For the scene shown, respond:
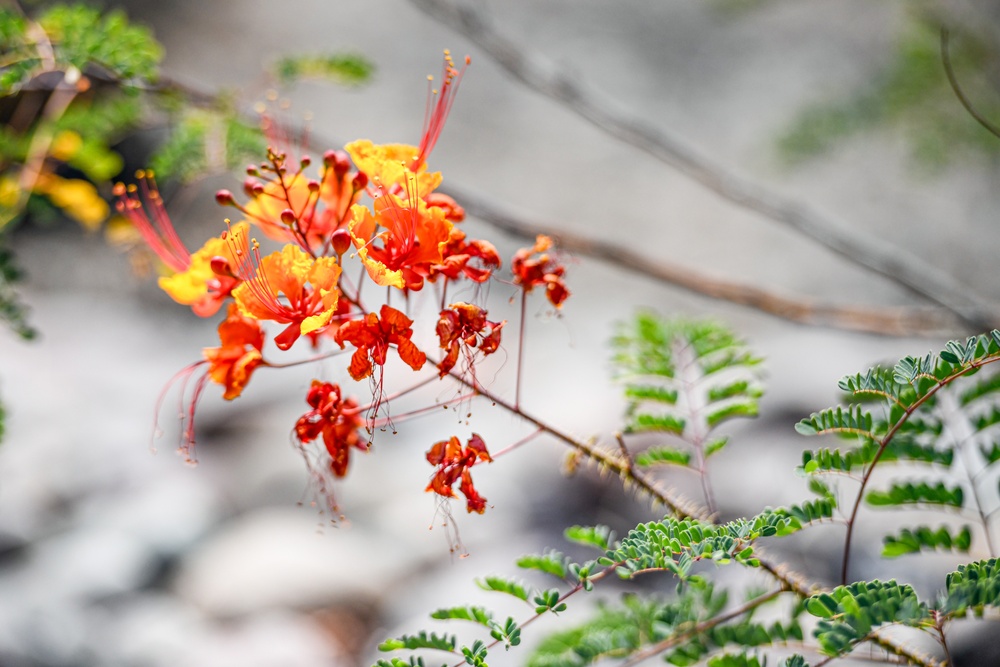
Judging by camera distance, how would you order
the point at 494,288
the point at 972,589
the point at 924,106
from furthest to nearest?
the point at 494,288
the point at 924,106
the point at 972,589

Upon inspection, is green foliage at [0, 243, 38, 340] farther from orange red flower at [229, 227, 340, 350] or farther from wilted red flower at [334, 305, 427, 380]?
wilted red flower at [334, 305, 427, 380]

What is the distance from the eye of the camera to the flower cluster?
2.81 feet

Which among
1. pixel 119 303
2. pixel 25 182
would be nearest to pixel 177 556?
pixel 25 182

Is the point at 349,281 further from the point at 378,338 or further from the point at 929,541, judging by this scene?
the point at 929,541

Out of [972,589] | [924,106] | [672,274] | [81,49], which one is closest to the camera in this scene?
[972,589]

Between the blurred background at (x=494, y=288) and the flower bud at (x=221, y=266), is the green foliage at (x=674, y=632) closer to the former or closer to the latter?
the blurred background at (x=494, y=288)

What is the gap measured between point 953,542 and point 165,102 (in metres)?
1.79

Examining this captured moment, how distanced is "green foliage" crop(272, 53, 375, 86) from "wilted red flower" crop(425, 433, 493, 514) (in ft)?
3.88

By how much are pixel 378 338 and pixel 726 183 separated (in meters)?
1.46

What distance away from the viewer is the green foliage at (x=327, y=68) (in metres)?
1.83

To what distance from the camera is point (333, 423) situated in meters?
0.94

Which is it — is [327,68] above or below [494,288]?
below

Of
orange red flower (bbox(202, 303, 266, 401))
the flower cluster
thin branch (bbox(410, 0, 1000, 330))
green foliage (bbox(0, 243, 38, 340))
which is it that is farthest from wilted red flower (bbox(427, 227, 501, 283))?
thin branch (bbox(410, 0, 1000, 330))

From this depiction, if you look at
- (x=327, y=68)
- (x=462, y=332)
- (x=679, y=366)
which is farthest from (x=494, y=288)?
(x=462, y=332)
